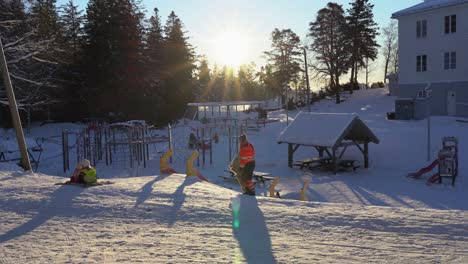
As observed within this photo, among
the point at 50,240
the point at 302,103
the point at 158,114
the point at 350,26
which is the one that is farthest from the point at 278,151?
the point at 350,26

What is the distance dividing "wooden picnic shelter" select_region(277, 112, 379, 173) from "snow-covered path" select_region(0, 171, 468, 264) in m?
11.5

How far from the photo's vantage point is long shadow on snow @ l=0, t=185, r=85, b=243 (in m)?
8.02

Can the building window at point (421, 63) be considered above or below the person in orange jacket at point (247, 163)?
above

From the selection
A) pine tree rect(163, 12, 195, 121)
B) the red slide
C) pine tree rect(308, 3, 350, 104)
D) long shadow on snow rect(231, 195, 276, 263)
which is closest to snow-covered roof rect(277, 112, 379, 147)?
the red slide

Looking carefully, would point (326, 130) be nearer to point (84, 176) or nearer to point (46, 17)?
point (84, 176)

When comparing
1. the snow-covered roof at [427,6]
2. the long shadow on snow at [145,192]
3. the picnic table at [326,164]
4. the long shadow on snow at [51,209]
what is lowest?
the picnic table at [326,164]

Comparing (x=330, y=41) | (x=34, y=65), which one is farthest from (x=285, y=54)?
(x=34, y=65)

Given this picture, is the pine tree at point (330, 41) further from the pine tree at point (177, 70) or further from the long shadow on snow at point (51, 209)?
the long shadow on snow at point (51, 209)

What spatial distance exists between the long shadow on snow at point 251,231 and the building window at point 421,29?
31.3 metres

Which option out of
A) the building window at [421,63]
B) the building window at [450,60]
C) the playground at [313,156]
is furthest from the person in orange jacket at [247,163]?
the building window at [421,63]

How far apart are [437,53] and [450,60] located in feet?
3.58

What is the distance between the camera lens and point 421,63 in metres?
37.9

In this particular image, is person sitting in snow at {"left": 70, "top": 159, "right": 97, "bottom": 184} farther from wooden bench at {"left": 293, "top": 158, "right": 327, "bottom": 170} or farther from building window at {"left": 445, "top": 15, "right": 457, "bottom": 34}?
building window at {"left": 445, "top": 15, "right": 457, "bottom": 34}

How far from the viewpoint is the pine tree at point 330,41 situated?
5538 cm
